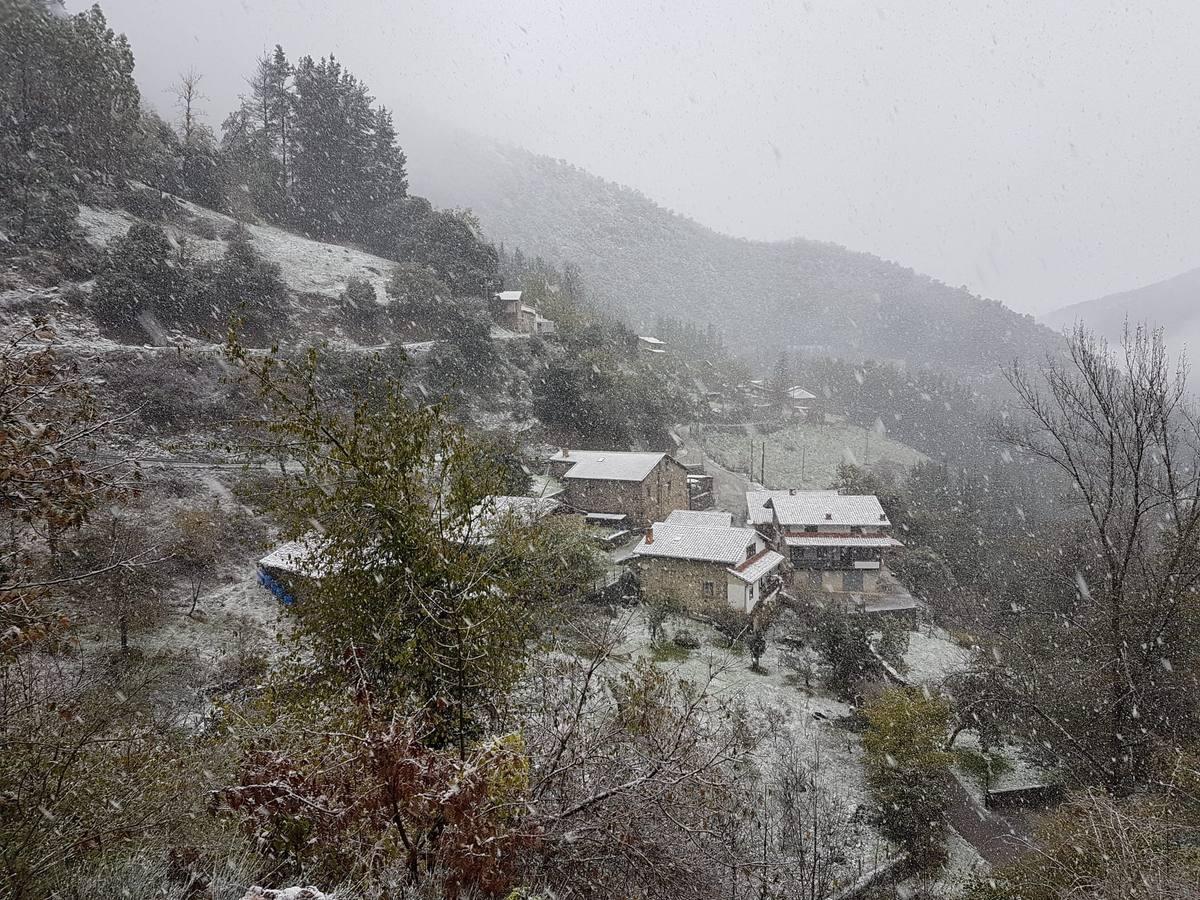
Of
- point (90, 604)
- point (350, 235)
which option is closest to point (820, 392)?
point (350, 235)

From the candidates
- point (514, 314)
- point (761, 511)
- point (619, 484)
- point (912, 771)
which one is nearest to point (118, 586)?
point (912, 771)

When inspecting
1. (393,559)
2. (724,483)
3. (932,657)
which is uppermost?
(393,559)

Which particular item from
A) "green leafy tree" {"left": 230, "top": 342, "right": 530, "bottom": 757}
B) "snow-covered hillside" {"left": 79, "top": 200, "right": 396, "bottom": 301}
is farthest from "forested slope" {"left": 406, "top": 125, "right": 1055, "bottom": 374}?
"green leafy tree" {"left": 230, "top": 342, "right": 530, "bottom": 757}

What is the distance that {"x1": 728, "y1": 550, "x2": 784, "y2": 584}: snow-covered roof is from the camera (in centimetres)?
2427

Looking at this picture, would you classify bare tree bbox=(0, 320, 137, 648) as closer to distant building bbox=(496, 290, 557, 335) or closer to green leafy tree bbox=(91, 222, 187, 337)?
green leafy tree bbox=(91, 222, 187, 337)

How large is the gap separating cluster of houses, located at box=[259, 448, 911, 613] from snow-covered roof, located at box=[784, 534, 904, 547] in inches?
2.1

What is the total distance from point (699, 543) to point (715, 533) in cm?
122

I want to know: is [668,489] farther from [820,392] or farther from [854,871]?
[820,392]

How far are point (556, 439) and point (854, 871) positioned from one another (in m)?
31.6

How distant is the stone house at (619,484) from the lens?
3228cm

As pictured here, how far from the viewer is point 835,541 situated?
3166 cm

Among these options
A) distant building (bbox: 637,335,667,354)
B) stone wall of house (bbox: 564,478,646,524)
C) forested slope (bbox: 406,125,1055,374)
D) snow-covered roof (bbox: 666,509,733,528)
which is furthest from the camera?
forested slope (bbox: 406,125,1055,374)

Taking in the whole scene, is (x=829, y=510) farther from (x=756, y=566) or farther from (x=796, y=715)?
(x=796, y=715)

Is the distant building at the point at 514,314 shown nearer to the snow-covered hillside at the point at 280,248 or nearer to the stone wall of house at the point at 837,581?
the snow-covered hillside at the point at 280,248
